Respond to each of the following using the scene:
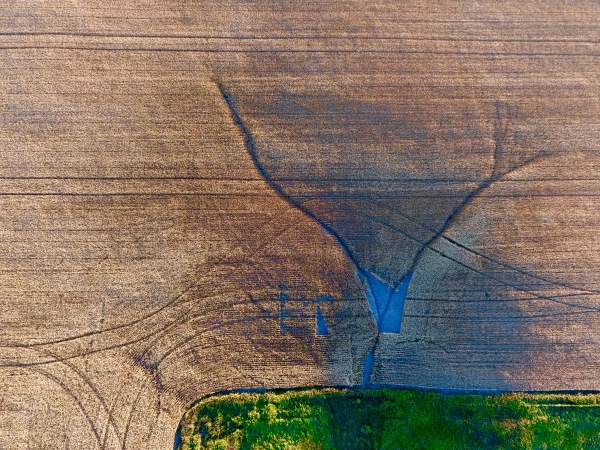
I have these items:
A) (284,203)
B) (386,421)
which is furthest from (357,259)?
(386,421)

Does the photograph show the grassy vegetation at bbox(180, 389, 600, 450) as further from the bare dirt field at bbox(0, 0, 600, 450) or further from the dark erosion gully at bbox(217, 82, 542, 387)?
the dark erosion gully at bbox(217, 82, 542, 387)

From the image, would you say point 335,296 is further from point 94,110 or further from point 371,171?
point 94,110

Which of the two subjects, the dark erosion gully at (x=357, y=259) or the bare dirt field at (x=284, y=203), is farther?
the dark erosion gully at (x=357, y=259)

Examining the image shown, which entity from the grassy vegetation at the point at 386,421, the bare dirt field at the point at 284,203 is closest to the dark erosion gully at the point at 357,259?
the bare dirt field at the point at 284,203

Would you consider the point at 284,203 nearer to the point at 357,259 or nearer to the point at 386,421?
the point at 357,259

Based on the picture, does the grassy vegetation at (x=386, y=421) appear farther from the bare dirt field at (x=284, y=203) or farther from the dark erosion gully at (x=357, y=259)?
the dark erosion gully at (x=357, y=259)
